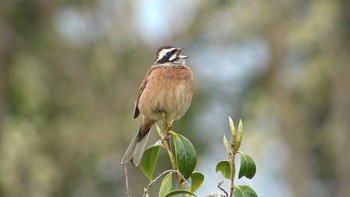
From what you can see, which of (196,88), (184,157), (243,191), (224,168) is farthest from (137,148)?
(196,88)

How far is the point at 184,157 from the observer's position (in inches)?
164

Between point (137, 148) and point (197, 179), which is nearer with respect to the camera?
point (197, 179)

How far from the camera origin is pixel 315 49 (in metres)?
19.5

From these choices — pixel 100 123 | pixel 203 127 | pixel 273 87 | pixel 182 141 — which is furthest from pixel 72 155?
pixel 182 141

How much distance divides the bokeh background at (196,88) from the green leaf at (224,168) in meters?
11.8

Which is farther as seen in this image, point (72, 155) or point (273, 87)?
point (273, 87)

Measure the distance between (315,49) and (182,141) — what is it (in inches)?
608

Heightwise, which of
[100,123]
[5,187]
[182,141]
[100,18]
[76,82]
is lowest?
[182,141]

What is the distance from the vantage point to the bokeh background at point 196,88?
55.0ft

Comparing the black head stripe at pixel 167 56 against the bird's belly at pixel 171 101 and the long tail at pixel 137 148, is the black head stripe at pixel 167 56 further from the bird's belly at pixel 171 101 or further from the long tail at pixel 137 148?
the long tail at pixel 137 148

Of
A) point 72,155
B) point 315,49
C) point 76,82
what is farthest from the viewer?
point 315,49

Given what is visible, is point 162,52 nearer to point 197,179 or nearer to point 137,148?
point 137,148

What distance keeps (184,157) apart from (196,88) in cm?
1466

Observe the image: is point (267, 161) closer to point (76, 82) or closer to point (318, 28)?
point (318, 28)
